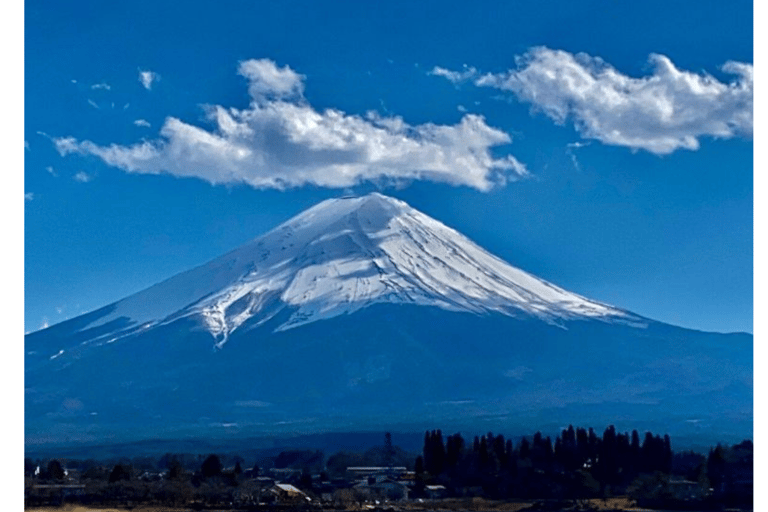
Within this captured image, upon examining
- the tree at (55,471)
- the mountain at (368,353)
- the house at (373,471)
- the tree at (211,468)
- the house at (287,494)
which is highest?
the mountain at (368,353)

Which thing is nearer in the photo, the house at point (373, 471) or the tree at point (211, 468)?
the tree at point (211, 468)

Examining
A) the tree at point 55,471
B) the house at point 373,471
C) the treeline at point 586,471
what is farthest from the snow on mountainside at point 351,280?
the treeline at point 586,471

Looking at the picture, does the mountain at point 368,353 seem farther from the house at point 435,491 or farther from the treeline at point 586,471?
the house at point 435,491

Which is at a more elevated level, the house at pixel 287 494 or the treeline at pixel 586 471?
the treeline at pixel 586 471

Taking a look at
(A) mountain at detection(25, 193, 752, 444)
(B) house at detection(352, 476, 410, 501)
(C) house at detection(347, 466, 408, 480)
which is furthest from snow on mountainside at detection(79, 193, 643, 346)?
(B) house at detection(352, 476, 410, 501)

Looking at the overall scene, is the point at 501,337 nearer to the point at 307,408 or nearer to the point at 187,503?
the point at 307,408

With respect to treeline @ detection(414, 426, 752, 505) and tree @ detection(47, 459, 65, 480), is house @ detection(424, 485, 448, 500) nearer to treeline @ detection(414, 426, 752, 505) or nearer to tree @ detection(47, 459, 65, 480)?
treeline @ detection(414, 426, 752, 505)

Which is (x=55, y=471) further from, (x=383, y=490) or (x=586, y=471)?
(x=586, y=471)

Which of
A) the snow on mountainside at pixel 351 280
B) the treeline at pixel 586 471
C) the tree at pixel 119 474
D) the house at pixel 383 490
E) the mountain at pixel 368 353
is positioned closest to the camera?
the treeline at pixel 586 471

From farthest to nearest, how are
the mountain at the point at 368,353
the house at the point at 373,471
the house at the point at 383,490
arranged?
the mountain at the point at 368,353 < the house at the point at 373,471 < the house at the point at 383,490
